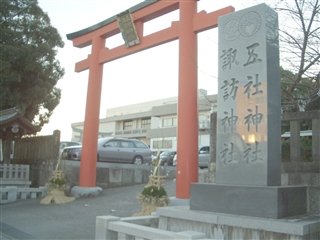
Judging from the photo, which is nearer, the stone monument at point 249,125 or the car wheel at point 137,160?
the stone monument at point 249,125

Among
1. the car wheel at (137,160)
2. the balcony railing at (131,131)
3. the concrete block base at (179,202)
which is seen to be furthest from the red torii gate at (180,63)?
the balcony railing at (131,131)

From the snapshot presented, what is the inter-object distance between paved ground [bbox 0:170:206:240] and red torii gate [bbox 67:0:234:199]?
1.16 m

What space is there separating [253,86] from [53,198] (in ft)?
25.8

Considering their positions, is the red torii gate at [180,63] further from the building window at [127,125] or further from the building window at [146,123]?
the building window at [127,125]

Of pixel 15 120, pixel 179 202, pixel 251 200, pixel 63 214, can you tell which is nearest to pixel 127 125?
pixel 15 120

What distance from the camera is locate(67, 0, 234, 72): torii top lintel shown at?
8133 millimetres

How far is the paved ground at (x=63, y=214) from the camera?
680 centimetres

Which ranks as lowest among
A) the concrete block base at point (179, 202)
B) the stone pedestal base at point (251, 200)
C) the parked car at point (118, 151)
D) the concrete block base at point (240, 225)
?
the concrete block base at point (179, 202)

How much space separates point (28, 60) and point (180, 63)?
415 inches

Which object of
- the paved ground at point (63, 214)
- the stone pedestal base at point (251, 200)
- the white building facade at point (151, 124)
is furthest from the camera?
the white building facade at point (151, 124)

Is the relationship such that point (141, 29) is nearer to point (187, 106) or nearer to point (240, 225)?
point (187, 106)

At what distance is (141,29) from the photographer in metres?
9.82

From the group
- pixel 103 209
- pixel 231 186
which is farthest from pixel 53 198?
pixel 231 186

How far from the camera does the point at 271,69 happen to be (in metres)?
4.61
